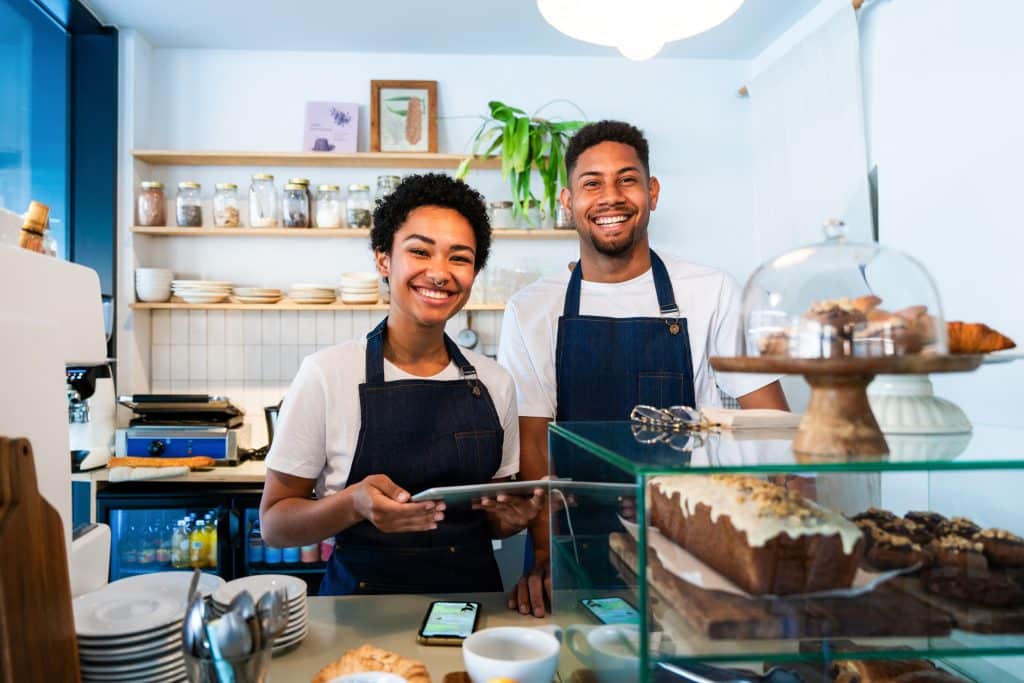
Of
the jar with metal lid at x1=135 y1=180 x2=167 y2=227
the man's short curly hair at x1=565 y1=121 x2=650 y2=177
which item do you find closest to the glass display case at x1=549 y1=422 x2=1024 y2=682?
the man's short curly hair at x1=565 y1=121 x2=650 y2=177

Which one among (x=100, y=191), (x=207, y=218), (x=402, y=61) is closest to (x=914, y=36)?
(x=402, y=61)

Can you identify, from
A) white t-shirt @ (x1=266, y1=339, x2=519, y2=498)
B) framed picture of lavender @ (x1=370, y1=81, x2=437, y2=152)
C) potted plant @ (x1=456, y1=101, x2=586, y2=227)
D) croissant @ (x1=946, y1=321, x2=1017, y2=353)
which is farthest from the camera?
framed picture of lavender @ (x1=370, y1=81, x2=437, y2=152)

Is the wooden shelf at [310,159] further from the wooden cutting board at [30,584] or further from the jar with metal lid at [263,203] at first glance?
the wooden cutting board at [30,584]

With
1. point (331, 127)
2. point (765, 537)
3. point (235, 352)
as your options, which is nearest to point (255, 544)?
point (235, 352)

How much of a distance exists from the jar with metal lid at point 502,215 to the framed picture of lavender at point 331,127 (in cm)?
81

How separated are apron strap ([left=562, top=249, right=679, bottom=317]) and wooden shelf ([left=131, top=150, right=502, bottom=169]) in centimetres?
198

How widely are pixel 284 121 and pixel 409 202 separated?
2627mm

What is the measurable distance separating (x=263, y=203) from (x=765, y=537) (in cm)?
366

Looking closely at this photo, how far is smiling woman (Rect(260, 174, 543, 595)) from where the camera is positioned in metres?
1.74

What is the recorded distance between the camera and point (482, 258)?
2.03m

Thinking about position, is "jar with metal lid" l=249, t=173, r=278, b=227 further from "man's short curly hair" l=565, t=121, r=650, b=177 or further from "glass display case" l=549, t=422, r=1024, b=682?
"glass display case" l=549, t=422, r=1024, b=682

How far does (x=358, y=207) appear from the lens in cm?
398

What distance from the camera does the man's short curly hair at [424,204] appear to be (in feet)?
6.06

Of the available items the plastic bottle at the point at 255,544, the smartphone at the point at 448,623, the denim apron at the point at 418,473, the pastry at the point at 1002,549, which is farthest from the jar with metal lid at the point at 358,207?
the pastry at the point at 1002,549
